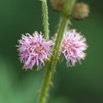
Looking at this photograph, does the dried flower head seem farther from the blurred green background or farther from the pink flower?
the blurred green background

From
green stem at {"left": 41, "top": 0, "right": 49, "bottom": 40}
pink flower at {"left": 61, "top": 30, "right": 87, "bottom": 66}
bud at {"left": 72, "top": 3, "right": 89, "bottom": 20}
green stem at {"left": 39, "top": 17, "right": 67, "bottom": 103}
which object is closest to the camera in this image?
bud at {"left": 72, "top": 3, "right": 89, "bottom": 20}

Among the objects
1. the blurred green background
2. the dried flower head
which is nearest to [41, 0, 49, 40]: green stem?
the dried flower head

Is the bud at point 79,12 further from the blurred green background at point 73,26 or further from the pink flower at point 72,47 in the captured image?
the blurred green background at point 73,26

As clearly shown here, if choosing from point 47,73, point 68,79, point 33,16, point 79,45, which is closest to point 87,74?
point 68,79

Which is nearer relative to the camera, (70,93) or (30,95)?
(30,95)

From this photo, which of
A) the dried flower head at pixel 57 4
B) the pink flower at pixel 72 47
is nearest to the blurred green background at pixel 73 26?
the pink flower at pixel 72 47

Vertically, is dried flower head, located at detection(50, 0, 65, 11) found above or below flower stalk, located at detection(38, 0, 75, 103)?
above

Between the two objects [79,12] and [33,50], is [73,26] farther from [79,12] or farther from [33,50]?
[79,12]
